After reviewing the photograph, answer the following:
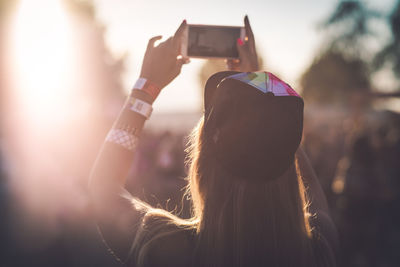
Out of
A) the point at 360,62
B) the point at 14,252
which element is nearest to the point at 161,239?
the point at 14,252

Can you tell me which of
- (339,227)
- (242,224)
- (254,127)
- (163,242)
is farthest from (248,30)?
(339,227)

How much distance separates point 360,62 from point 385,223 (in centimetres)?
3857

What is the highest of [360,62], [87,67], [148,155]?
[360,62]

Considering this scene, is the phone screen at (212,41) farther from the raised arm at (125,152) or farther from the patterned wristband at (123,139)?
the patterned wristband at (123,139)

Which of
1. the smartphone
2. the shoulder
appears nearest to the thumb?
the smartphone

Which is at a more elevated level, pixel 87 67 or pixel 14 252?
pixel 87 67

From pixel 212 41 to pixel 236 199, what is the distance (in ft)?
3.00

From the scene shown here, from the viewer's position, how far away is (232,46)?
1704mm

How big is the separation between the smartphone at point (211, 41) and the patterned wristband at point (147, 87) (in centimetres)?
34

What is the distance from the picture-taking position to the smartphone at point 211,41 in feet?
5.37

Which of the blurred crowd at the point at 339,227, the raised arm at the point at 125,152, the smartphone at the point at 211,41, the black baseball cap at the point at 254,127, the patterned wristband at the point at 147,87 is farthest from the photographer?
the blurred crowd at the point at 339,227

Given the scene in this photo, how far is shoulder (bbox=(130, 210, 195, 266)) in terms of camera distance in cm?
108

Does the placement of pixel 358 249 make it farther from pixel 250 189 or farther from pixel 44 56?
pixel 44 56

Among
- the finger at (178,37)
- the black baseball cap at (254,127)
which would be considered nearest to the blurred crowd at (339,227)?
the finger at (178,37)
